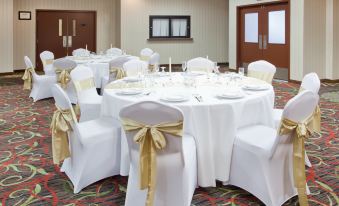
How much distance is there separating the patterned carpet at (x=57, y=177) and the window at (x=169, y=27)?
8707mm

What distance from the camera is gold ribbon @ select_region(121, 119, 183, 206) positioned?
8.07 feet

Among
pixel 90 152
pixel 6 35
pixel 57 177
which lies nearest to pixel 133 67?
pixel 57 177

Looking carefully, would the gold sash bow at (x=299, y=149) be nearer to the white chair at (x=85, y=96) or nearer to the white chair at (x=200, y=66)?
the white chair at (x=85, y=96)

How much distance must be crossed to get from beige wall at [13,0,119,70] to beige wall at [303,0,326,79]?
714 cm

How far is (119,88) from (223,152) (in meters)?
1.43

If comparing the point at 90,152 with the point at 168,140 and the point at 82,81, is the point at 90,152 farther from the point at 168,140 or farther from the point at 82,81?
the point at 82,81

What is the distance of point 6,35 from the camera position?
11.7 metres

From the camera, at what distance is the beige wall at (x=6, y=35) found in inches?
452

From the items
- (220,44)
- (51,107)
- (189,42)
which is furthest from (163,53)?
(51,107)

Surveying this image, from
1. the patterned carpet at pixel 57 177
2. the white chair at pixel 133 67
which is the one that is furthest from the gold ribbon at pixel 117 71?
the patterned carpet at pixel 57 177

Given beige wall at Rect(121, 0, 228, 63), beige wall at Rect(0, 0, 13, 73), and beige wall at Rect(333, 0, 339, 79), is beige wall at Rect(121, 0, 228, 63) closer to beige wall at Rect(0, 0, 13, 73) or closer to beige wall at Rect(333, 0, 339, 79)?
beige wall at Rect(0, 0, 13, 73)

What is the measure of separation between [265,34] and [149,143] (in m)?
9.47

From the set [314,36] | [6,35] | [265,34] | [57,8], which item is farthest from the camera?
[57,8]

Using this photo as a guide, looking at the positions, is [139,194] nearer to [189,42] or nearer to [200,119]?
[200,119]
